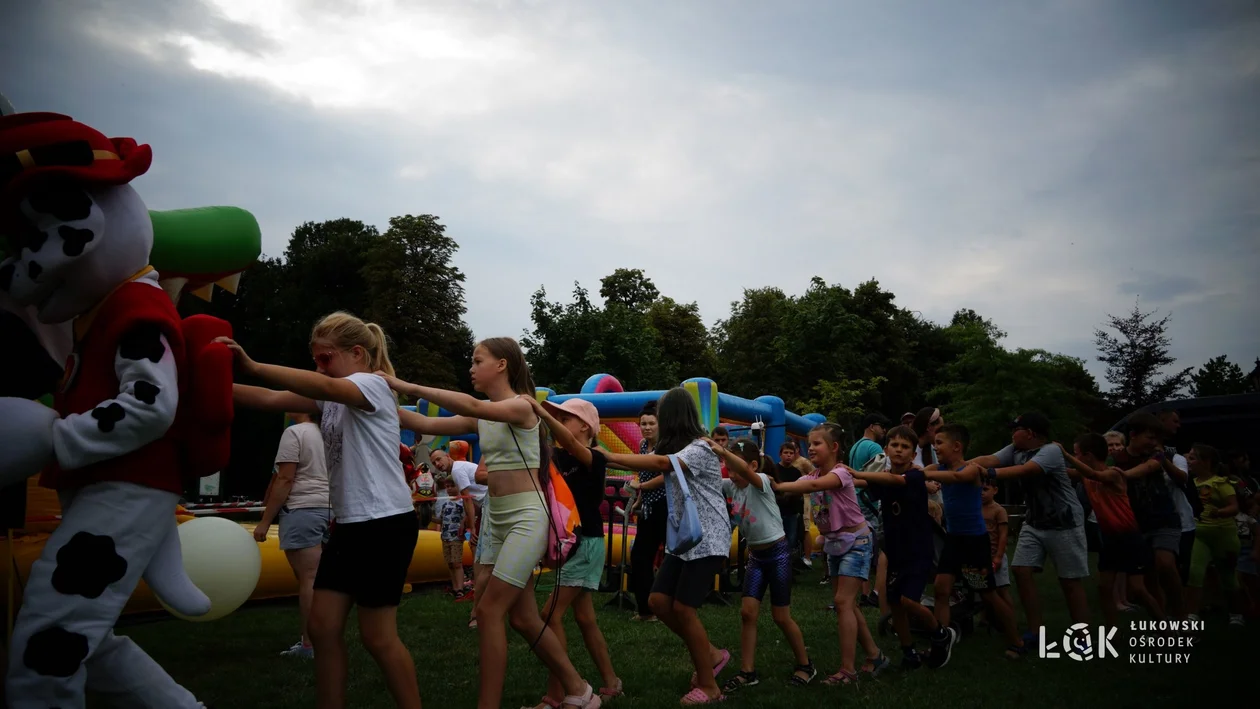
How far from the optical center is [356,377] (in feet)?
12.8

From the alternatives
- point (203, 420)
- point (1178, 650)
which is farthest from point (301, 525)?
point (1178, 650)

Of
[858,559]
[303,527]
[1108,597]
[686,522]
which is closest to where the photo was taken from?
[686,522]

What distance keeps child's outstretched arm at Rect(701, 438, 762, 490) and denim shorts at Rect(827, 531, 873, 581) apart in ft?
3.35

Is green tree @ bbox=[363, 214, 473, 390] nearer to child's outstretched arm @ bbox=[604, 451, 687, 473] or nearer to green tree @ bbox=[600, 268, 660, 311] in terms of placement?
green tree @ bbox=[600, 268, 660, 311]

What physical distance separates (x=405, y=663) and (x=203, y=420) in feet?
4.68

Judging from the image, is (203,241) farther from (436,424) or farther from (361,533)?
(361,533)

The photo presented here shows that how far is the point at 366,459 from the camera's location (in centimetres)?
395

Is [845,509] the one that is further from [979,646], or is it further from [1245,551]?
[1245,551]

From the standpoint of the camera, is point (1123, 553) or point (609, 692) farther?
point (1123, 553)

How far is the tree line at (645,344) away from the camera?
134ft

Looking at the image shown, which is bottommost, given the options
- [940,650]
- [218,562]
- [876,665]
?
[876,665]

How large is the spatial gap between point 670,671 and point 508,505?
261cm

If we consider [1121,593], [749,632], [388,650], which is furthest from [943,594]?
[388,650]

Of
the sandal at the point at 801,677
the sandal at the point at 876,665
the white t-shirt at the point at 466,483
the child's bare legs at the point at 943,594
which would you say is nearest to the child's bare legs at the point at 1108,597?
the child's bare legs at the point at 943,594
